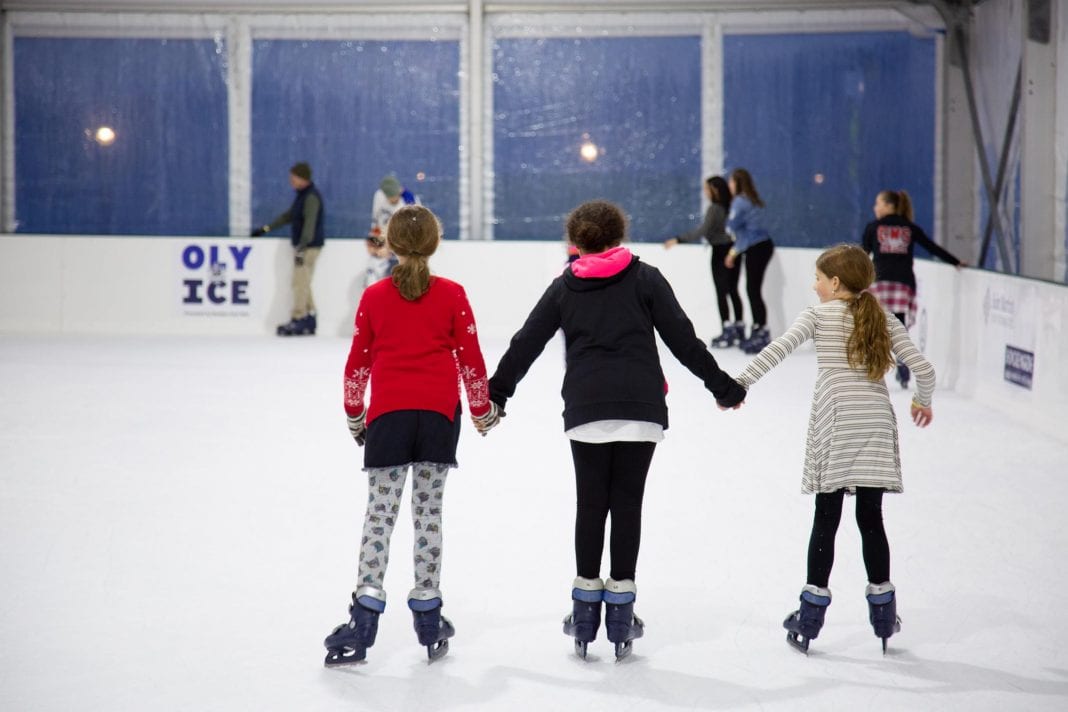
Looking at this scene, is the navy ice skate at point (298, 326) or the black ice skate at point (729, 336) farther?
the navy ice skate at point (298, 326)

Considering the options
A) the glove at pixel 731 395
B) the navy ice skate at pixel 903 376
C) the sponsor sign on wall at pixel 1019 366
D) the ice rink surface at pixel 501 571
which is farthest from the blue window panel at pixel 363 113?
the glove at pixel 731 395

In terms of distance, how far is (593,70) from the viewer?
14.2 meters

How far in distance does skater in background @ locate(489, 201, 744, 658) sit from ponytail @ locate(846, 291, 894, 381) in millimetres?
373

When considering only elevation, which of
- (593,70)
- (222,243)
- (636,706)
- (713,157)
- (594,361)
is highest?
(593,70)

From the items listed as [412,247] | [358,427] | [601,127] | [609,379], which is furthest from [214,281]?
[609,379]

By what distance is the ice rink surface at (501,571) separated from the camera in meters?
3.54

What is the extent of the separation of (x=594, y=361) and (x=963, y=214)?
35.7ft

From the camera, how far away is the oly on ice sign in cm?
1344

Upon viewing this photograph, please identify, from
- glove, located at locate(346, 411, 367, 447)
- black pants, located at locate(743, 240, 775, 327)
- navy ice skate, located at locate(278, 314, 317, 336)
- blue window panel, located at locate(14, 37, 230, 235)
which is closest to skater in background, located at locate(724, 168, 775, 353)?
black pants, located at locate(743, 240, 775, 327)

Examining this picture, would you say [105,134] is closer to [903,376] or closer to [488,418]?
[903,376]

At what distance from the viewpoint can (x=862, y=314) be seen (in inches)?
149

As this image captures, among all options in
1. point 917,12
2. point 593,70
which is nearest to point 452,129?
point 593,70

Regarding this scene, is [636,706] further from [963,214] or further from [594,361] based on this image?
[963,214]

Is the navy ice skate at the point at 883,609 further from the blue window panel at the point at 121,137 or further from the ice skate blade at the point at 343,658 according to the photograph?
the blue window panel at the point at 121,137
